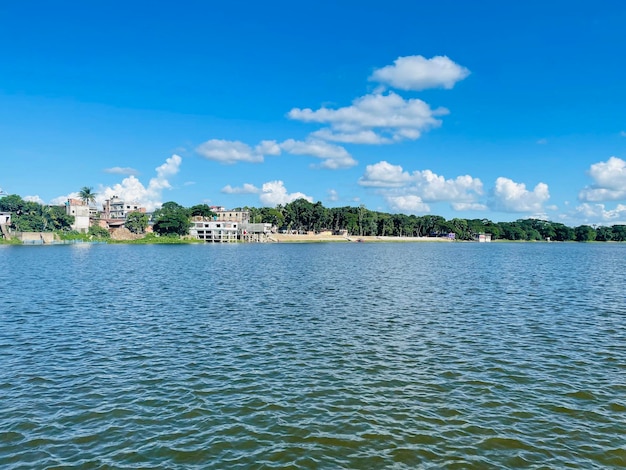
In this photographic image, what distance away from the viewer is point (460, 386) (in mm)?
18219

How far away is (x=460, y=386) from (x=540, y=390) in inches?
129

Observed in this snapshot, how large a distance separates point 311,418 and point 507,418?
23.1 feet

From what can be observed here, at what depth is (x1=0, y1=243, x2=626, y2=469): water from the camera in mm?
13031

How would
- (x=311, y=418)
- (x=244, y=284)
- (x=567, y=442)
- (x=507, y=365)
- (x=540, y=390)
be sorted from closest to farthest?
(x=567, y=442) < (x=311, y=418) < (x=540, y=390) < (x=507, y=365) < (x=244, y=284)

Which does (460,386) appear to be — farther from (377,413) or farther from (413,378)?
(377,413)

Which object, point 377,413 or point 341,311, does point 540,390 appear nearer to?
point 377,413

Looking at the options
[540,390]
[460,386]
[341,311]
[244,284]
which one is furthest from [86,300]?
[540,390]

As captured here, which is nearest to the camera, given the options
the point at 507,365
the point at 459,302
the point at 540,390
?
the point at 540,390

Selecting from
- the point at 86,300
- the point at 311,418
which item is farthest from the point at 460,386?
the point at 86,300

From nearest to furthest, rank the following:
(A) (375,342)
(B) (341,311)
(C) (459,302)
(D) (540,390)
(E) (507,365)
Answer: (D) (540,390) → (E) (507,365) → (A) (375,342) → (B) (341,311) → (C) (459,302)

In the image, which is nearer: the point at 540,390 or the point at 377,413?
the point at 377,413

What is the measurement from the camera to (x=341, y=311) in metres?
35.1

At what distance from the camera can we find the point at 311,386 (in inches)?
719

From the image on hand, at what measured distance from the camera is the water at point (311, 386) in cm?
1303
